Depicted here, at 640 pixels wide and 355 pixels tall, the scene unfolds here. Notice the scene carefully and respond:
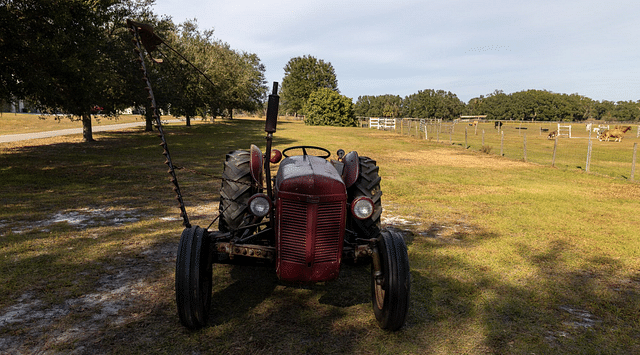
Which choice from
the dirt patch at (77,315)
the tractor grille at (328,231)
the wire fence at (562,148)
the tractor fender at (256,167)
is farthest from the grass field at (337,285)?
the wire fence at (562,148)

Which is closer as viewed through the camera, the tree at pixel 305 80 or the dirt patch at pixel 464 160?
the dirt patch at pixel 464 160

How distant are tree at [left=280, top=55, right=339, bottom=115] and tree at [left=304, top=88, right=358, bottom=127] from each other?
2092cm

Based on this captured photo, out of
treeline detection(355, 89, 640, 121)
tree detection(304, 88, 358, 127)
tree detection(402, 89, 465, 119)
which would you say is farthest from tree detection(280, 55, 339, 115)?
tree detection(402, 89, 465, 119)

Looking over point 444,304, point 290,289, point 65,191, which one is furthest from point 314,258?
point 65,191

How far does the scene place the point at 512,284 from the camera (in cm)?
470

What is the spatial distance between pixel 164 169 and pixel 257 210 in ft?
35.1

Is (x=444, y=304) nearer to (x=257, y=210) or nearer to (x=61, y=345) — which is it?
(x=257, y=210)

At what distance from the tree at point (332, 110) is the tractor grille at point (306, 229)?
193 feet

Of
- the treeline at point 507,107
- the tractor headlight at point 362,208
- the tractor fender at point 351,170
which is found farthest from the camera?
the treeline at point 507,107

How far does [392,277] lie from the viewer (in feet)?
11.0


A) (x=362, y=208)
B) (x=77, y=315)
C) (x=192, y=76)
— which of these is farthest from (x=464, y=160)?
(x=192, y=76)

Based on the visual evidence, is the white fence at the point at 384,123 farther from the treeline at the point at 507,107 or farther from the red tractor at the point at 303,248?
the treeline at the point at 507,107

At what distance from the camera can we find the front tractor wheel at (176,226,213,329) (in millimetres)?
3309

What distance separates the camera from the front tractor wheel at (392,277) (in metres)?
3.36
